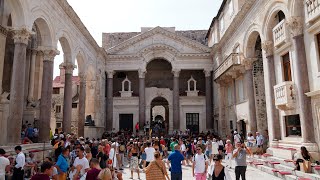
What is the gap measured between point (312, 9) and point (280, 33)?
277cm

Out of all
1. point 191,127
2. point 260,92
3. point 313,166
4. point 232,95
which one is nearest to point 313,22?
point 313,166

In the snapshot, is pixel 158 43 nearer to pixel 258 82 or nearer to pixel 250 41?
pixel 250 41

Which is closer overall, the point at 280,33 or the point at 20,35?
the point at 20,35

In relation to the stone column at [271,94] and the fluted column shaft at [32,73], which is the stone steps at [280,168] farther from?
the fluted column shaft at [32,73]

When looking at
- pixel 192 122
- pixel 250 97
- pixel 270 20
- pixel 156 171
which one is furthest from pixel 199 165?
pixel 192 122

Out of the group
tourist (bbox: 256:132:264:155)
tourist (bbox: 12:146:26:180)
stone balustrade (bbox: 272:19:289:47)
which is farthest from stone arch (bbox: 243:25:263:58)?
tourist (bbox: 12:146:26:180)

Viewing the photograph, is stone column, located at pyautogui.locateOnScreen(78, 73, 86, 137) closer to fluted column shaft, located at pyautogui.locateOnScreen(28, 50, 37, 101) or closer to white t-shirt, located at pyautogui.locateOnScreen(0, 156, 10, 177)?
fluted column shaft, located at pyautogui.locateOnScreen(28, 50, 37, 101)

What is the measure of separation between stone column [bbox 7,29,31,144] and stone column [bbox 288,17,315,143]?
13.0 meters

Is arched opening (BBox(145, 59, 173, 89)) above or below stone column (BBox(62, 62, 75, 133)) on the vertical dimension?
above

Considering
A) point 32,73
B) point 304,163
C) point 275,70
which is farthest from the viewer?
point 32,73

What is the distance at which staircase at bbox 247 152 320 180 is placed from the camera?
995cm

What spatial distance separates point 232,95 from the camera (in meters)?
24.0

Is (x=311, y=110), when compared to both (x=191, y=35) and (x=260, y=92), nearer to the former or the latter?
(x=260, y=92)

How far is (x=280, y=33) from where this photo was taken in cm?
1425
